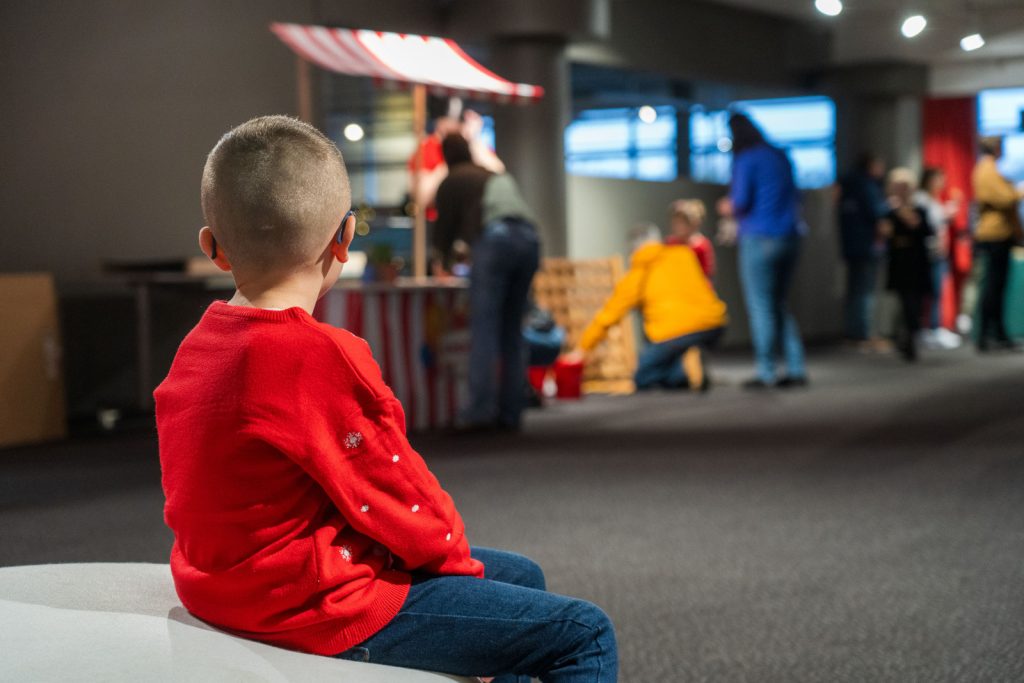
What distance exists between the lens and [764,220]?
25.0 feet

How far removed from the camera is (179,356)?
4.73ft

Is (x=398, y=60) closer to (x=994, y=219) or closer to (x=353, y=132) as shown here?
(x=353, y=132)

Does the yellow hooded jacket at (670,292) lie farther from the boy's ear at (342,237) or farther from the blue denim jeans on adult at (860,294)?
the boy's ear at (342,237)

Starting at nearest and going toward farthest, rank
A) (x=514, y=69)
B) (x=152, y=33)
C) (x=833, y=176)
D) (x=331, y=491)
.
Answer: (x=331, y=491)
(x=152, y=33)
(x=514, y=69)
(x=833, y=176)

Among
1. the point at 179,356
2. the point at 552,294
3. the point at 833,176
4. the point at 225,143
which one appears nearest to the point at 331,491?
the point at 179,356

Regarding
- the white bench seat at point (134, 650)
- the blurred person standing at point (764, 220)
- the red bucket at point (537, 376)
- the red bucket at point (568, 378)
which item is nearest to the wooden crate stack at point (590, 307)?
the red bucket at point (568, 378)

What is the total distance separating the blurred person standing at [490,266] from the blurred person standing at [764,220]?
7.04ft

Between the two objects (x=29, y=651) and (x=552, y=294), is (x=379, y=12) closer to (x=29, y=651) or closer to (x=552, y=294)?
(x=552, y=294)

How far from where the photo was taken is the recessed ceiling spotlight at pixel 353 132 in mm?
8797

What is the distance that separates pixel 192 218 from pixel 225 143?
20.8 ft

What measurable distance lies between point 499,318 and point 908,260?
5.58 m

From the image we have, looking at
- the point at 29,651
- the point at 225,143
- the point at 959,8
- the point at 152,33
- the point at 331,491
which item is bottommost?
the point at 29,651

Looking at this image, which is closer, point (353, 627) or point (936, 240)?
point (353, 627)

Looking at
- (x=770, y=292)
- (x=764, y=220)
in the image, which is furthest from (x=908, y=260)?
(x=764, y=220)
